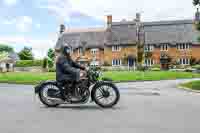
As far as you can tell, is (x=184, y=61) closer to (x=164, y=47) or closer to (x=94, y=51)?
(x=164, y=47)

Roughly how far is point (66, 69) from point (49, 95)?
965 mm

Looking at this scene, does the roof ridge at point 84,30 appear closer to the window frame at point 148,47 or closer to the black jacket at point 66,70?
the window frame at point 148,47

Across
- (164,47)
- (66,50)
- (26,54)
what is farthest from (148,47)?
(66,50)

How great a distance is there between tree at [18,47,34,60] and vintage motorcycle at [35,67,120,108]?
111m

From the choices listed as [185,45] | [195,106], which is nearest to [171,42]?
[185,45]

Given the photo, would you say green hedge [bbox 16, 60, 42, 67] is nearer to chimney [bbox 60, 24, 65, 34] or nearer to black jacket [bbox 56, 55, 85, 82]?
chimney [bbox 60, 24, 65, 34]

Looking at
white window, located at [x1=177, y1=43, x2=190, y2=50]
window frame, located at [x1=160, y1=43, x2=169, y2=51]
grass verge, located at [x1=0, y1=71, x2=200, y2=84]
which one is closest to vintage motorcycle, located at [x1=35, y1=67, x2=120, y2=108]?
grass verge, located at [x1=0, y1=71, x2=200, y2=84]

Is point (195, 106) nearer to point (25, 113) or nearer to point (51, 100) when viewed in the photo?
point (51, 100)

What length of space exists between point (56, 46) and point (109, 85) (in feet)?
242

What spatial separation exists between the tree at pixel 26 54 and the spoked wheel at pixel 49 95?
111 metres

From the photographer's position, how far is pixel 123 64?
75.2 meters

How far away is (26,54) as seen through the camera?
122562 millimetres

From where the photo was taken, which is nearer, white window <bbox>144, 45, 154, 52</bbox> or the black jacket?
the black jacket

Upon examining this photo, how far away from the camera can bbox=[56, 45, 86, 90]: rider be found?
1095 centimetres
